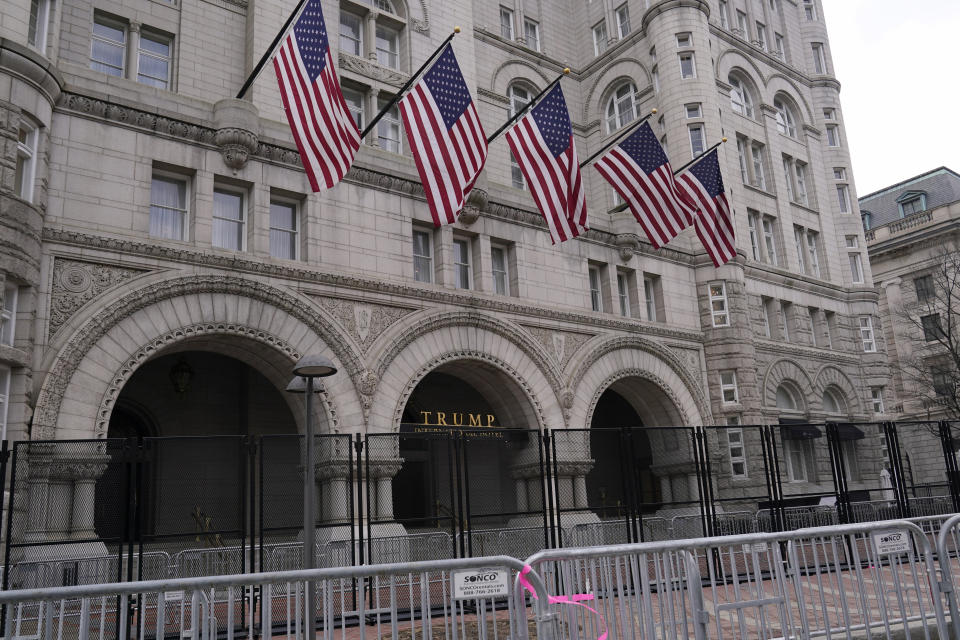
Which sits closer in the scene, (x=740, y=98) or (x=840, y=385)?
(x=840, y=385)

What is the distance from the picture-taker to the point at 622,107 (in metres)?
33.9

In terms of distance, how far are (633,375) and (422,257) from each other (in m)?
8.32

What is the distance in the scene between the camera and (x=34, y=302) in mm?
14898

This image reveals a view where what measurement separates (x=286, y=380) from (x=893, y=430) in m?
14.8

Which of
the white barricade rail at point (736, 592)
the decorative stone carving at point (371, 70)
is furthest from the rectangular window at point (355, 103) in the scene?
the white barricade rail at point (736, 592)

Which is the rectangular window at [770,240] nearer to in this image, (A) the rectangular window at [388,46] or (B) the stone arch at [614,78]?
(B) the stone arch at [614,78]

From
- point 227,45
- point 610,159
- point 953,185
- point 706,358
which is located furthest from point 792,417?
point 953,185

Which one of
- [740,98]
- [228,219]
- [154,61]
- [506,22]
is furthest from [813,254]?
[154,61]

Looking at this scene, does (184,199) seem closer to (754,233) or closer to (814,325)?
(754,233)

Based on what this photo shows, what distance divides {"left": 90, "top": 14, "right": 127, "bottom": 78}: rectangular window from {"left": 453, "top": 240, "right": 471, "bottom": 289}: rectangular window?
10.2m

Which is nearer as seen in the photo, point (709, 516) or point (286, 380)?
point (709, 516)

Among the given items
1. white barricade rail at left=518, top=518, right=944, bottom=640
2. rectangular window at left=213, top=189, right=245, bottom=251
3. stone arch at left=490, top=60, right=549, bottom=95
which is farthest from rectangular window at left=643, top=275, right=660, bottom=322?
white barricade rail at left=518, top=518, right=944, bottom=640

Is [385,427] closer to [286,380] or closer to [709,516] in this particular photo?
[286,380]

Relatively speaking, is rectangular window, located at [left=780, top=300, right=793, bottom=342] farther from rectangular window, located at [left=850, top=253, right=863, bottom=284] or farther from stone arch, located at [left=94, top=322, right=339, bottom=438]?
stone arch, located at [left=94, top=322, right=339, bottom=438]
